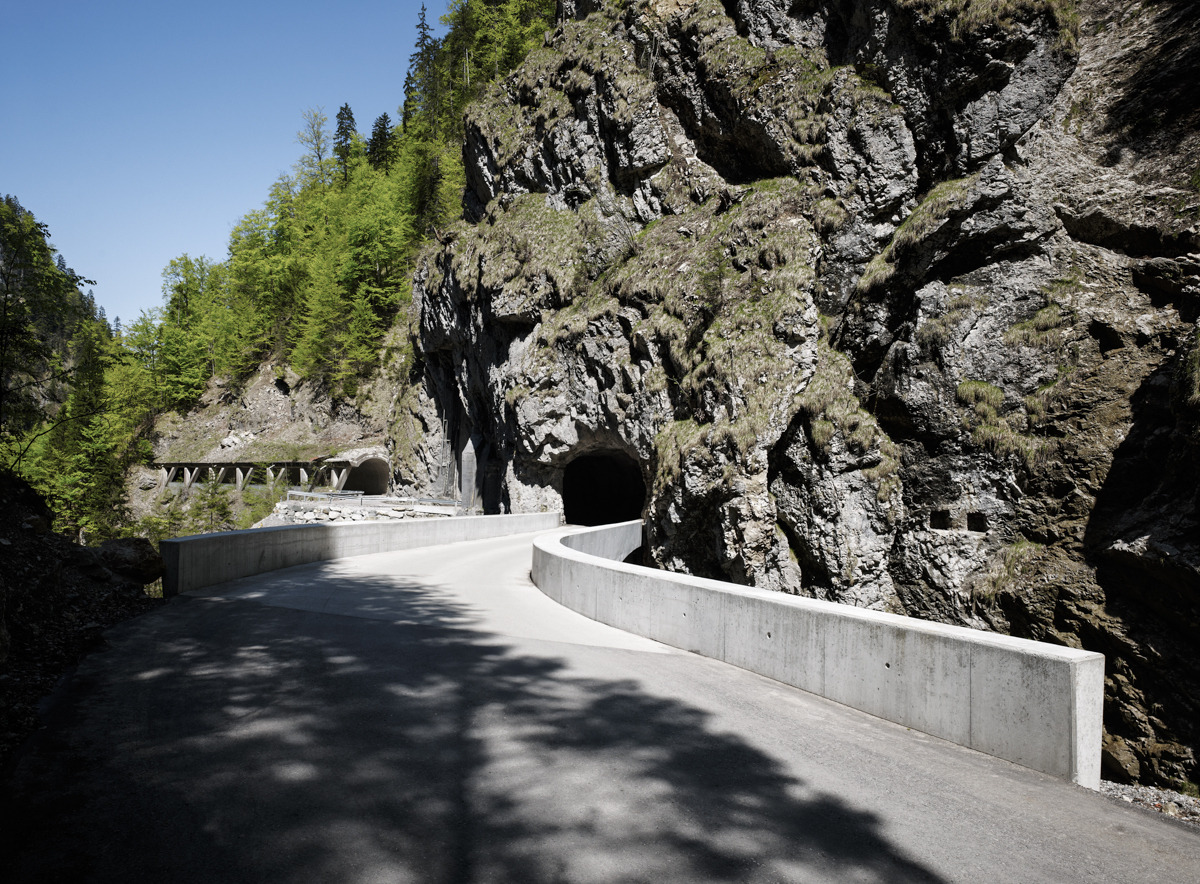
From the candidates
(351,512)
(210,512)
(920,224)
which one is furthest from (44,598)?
(210,512)

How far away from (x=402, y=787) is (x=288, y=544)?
11.0 metres

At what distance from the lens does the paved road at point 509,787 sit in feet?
9.84

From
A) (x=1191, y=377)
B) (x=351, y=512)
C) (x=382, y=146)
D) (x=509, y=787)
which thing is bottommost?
(x=351, y=512)

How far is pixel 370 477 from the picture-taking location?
152 feet

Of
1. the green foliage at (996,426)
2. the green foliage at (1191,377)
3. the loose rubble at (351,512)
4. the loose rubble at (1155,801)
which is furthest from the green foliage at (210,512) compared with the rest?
the green foliage at (1191,377)

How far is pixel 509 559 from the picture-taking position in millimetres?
16484

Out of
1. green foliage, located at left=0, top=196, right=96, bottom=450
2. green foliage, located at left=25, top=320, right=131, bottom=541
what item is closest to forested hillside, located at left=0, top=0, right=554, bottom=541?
green foliage, located at left=25, top=320, right=131, bottom=541

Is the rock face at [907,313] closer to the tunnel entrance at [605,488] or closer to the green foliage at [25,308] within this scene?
the tunnel entrance at [605,488]

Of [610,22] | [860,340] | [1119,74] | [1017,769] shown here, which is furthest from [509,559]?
[610,22]

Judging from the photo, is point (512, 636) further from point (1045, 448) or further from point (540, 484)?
point (540, 484)

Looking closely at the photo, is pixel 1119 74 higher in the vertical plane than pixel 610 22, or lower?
lower

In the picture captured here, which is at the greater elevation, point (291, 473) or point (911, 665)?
point (291, 473)

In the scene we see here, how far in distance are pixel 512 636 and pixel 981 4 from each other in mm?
20453

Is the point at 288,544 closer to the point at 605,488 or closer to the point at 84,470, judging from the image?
the point at 605,488
